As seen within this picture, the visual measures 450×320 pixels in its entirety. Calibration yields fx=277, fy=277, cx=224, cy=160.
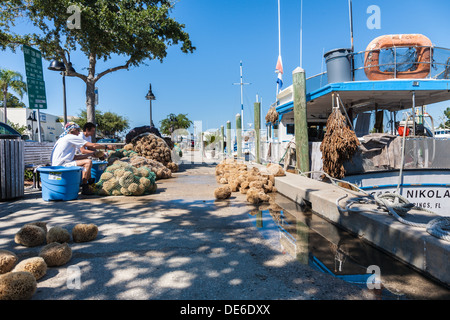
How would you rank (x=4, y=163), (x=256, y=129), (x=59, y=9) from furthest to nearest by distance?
(x=256, y=129) < (x=59, y=9) < (x=4, y=163)

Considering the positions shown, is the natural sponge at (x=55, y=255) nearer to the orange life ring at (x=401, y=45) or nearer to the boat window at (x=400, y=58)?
the orange life ring at (x=401, y=45)

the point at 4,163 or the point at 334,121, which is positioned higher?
the point at 334,121

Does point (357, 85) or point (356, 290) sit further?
point (357, 85)

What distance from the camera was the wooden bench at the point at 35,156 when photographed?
24.5ft

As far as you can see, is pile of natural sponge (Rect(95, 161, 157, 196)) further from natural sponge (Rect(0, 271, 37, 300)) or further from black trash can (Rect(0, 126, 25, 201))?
natural sponge (Rect(0, 271, 37, 300))

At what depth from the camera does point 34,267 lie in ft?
8.01

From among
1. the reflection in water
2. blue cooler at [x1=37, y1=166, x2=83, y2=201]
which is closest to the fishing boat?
the reflection in water

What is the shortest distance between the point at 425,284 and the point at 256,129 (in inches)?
461

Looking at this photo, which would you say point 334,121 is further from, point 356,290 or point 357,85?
point 356,290

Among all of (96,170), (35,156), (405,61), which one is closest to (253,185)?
(96,170)

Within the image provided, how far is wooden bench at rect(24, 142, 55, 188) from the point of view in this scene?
747 cm

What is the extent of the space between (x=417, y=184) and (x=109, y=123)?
48.7 m

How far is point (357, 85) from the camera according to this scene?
317 inches

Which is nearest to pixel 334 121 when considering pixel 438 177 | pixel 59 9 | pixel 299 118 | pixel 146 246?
pixel 299 118
